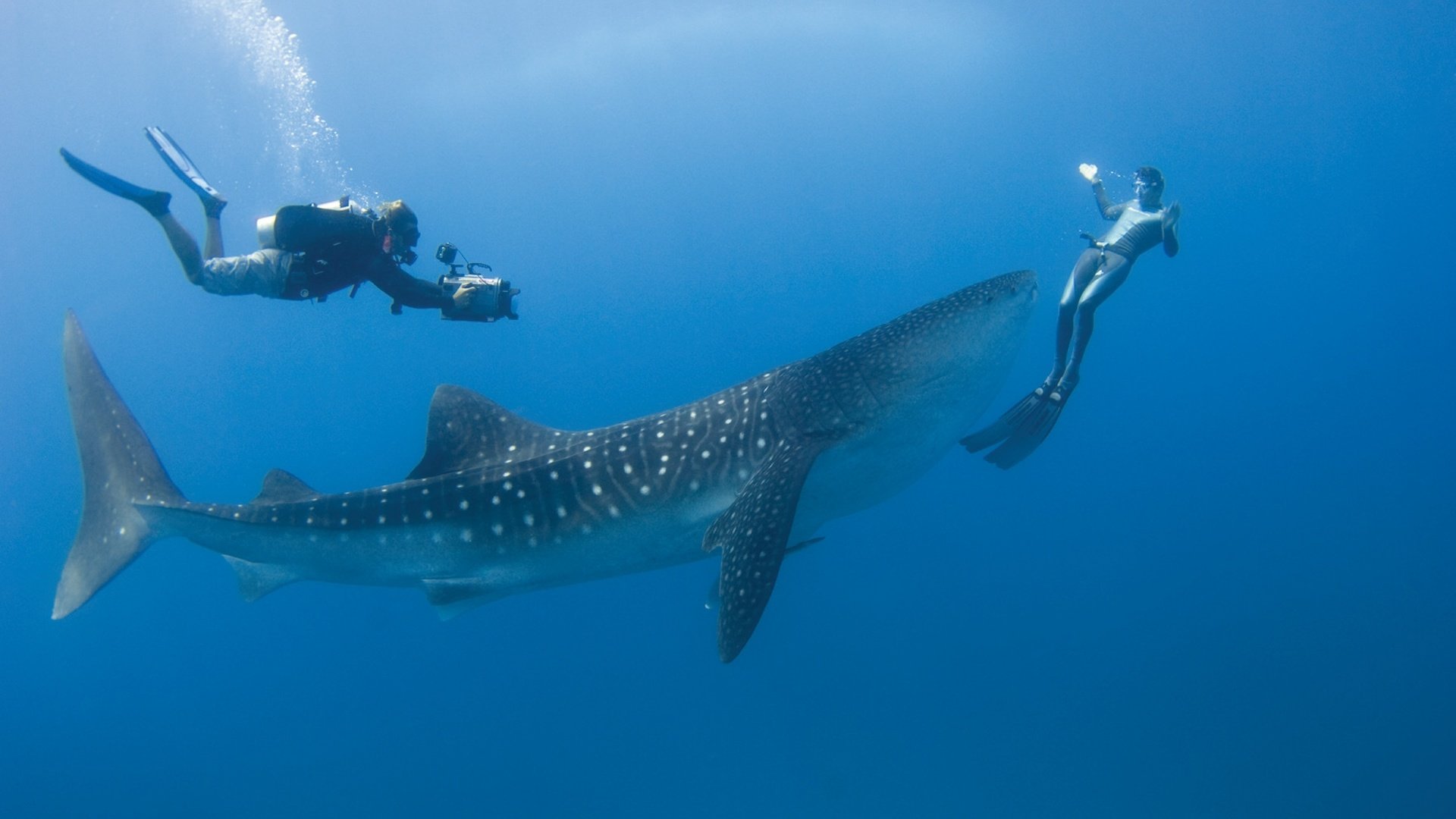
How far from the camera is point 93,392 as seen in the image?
6875mm

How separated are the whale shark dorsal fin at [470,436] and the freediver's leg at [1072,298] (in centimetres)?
673

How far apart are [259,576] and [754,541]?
5384 millimetres

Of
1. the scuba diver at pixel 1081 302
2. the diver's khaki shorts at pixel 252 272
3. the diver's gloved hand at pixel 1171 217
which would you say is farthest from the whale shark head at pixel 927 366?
the diver's khaki shorts at pixel 252 272

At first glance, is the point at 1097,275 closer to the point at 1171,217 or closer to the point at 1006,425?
the point at 1171,217

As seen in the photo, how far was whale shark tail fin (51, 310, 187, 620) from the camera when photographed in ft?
21.6

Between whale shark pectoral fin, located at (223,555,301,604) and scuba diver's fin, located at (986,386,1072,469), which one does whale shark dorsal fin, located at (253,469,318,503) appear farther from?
scuba diver's fin, located at (986,386,1072,469)

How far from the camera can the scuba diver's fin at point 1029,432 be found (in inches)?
326

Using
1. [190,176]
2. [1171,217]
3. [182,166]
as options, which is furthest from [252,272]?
[1171,217]

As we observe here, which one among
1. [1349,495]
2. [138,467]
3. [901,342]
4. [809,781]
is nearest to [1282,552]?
[1349,495]

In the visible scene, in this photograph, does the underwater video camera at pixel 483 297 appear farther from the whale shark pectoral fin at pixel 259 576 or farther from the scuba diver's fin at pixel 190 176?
the whale shark pectoral fin at pixel 259 576

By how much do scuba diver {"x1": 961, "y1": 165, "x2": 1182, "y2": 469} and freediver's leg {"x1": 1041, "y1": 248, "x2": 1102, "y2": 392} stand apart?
0.03 feet

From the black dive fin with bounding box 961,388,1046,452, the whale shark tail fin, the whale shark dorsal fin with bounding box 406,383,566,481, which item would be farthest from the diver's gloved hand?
the whale shark tail fin

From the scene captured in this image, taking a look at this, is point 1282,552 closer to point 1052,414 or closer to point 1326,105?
point 1052,414

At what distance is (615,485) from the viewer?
19.2ft
